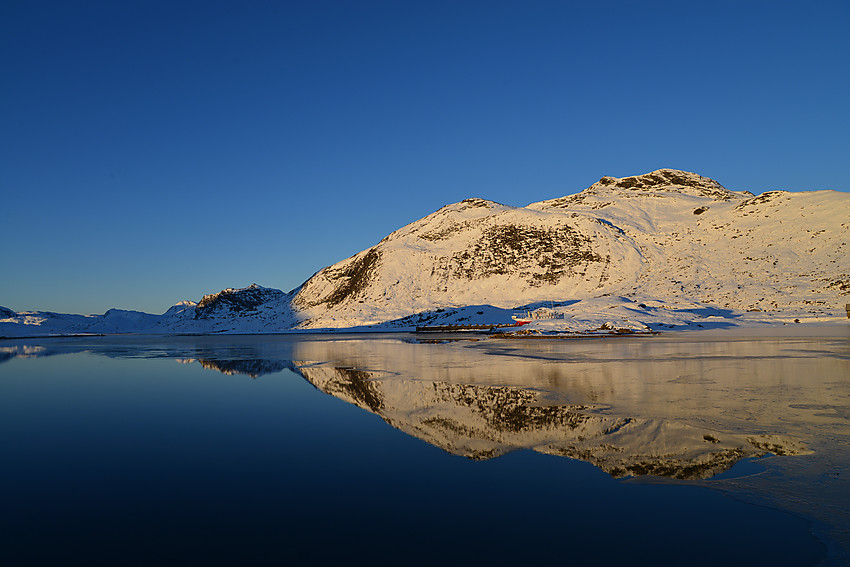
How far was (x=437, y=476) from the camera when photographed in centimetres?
774

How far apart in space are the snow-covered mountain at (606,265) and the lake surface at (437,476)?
159ft

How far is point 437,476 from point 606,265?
100m

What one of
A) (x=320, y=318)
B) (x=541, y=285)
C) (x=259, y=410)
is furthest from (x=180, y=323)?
(x=259, y=410)

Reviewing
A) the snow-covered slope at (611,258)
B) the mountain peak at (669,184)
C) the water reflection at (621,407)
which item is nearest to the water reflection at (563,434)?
the water reflection at (621,407)

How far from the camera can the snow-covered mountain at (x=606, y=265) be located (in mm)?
75062

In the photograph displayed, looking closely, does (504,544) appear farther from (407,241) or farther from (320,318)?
(407,241)

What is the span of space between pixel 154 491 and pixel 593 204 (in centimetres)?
13868

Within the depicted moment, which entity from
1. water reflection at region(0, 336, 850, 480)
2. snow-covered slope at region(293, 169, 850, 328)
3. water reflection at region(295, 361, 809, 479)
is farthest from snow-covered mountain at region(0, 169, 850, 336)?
water reflection at region(295, 361, 809, 479)

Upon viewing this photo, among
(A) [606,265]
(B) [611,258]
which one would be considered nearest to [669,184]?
(B) [611,258]

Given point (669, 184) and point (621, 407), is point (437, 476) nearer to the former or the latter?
point (621, 407)

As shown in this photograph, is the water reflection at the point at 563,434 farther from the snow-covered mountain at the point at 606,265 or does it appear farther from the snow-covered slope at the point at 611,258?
the snow-covered slope at the point at 611,258

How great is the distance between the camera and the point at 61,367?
28.4 m

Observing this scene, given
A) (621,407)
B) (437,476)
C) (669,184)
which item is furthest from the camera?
(669,184)

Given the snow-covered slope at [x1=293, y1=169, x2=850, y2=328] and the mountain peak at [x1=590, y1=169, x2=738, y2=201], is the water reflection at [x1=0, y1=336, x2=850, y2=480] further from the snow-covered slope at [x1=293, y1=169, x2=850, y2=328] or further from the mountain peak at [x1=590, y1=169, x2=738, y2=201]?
the mountain peak at [x1=590, y1=169, x2=738, y2=201]
